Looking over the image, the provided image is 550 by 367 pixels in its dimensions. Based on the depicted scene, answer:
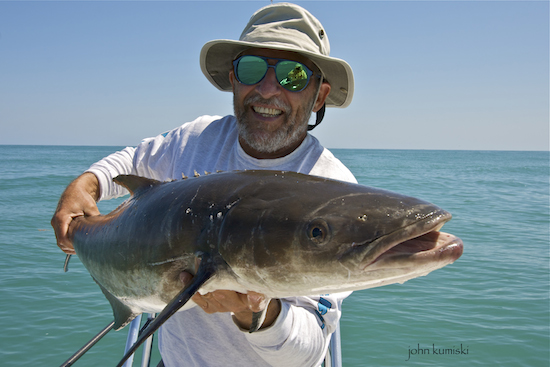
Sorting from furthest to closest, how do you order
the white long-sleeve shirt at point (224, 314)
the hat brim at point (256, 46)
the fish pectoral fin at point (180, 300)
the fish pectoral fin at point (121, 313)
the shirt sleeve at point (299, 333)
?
the hat brim at point (256, 46) → the fish pectoral fin at point (121, 313) → the white long-sleeve shirt at point (224, 314) → the shirt sleeve at point (299, 333) → the fish pectoral fin at point (180, 300)

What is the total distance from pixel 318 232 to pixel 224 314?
147 centimetres

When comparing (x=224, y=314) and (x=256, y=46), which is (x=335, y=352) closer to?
(x=224, y=314)

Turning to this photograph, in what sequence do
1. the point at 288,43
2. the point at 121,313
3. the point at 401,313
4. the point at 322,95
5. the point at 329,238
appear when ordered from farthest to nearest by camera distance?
the point at 401,313 → the point at 322,95 → the point at 288,43 → the point at 121,313 → the point at 329,238

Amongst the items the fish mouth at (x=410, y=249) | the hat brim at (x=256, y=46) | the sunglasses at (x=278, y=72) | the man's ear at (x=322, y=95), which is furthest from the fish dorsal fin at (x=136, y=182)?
the man's ear at (x=322, y=95)

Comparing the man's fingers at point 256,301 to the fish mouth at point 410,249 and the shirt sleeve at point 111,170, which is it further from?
the shirt sleeve at point 111,170

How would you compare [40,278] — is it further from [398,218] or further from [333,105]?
[398,218]

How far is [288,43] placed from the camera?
9.62ft

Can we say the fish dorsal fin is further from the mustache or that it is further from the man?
the mustache

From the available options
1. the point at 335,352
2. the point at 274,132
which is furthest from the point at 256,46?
the point at 335,352

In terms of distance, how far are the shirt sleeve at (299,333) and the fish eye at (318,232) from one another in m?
0.75

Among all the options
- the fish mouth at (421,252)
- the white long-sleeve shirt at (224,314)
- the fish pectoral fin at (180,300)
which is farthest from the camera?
the white long-sleeve shirt at (224,314)

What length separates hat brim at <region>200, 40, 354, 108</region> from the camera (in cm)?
310

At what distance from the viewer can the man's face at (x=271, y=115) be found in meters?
2.98

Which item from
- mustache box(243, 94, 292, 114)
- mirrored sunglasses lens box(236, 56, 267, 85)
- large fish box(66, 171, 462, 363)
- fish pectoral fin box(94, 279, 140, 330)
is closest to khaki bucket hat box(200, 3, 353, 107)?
mirrored sunglasses lens box(236, 56, 267, 85)
